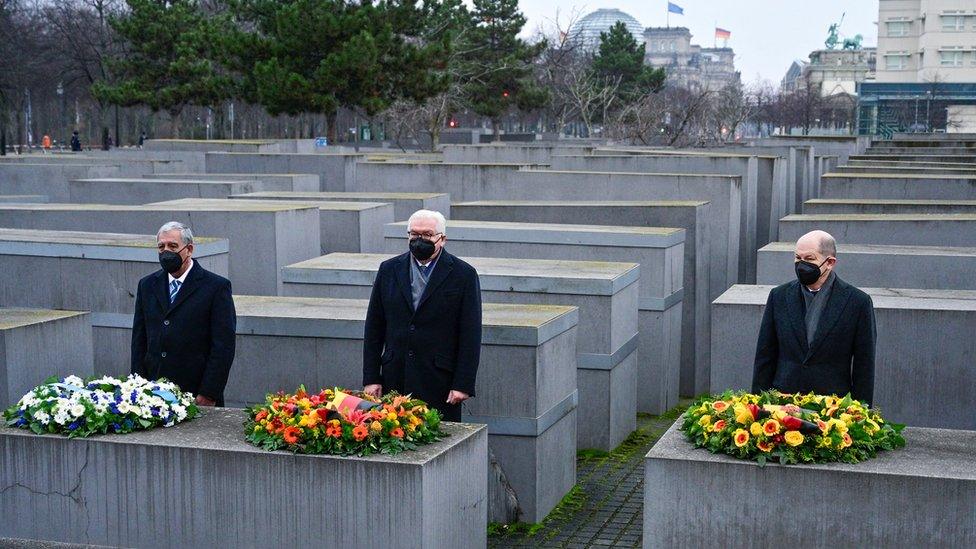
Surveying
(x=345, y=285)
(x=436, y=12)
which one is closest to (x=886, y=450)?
(x=345, y=285)

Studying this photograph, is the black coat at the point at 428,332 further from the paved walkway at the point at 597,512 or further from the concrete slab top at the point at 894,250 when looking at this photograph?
the concrete slab top at the point at 894,250

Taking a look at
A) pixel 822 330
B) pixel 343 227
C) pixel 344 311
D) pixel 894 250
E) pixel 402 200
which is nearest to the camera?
pixel 822 330

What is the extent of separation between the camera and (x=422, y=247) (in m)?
7.50

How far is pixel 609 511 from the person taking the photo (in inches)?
348

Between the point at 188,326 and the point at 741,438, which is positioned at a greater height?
the point at 188,326

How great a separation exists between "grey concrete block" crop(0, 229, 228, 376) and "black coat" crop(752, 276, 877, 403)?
204 inches

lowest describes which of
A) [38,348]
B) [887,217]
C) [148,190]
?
[38,348]

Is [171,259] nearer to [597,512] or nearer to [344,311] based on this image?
[344,311]

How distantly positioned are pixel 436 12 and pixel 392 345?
35.9m

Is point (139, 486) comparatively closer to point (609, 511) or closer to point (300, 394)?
point (300, 394)

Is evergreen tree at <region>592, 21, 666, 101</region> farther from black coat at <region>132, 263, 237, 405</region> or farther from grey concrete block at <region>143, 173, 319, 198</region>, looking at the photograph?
black coat at <region>132, 263, 237, 405</region>

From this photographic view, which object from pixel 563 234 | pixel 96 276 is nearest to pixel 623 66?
pixel 563 234

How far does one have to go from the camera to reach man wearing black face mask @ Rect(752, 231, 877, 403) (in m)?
6.96

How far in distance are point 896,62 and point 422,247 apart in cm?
12301
